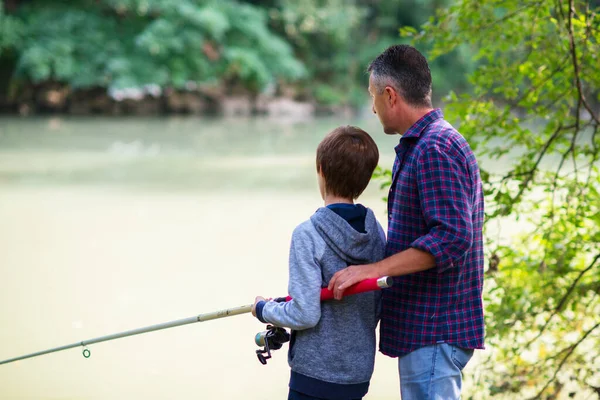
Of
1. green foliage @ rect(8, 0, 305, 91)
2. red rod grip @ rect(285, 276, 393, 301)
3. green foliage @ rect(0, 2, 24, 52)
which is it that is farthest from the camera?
green foliage @ rect(8, 0, 305, 91)

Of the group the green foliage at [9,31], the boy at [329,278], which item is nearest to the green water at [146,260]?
the boy at [329,278]

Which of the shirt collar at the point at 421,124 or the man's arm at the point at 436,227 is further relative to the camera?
the shirt collar at the point at 421,124

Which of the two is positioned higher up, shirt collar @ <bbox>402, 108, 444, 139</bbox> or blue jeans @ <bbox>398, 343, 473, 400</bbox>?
shirt collar @ <bbox>402, 108, 444, 139</bbox>

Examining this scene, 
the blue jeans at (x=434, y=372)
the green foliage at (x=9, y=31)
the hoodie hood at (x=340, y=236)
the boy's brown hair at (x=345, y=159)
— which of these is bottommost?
the blue jeans at (x=434, y=372)

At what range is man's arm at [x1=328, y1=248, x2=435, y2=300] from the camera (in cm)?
177

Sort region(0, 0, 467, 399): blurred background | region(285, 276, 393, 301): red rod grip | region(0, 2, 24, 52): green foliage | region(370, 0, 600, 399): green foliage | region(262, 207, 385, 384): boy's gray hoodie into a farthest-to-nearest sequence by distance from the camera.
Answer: region(0, 2, 24, 52): green foliage
region(0, 0, 467, 399): blurred background
region(370, 0, 600, 399): green foliage
region(262, 207, 385, 384): boy's gray hoodie
region(285, 276, 393, 301): red rod grip

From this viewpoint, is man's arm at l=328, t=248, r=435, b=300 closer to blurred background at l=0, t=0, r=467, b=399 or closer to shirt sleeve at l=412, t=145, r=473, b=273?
shirt sleeve at l=412, t=145, r=473, b=273

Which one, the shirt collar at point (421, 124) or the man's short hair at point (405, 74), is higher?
the man's short hair at point (405, 74)

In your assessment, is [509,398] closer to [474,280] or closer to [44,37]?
[474,280]

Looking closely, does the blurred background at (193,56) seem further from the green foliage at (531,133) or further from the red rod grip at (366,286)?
the red rod grip at (366,286)

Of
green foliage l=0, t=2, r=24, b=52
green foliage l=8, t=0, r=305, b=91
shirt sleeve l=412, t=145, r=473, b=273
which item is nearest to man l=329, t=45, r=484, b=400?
shirt sleeve l=412, t=145, r=473, b=273

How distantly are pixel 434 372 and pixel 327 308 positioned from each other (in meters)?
0.27

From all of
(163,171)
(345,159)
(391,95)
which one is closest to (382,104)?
(391,95)

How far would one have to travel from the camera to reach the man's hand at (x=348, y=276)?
1780 millimetres
